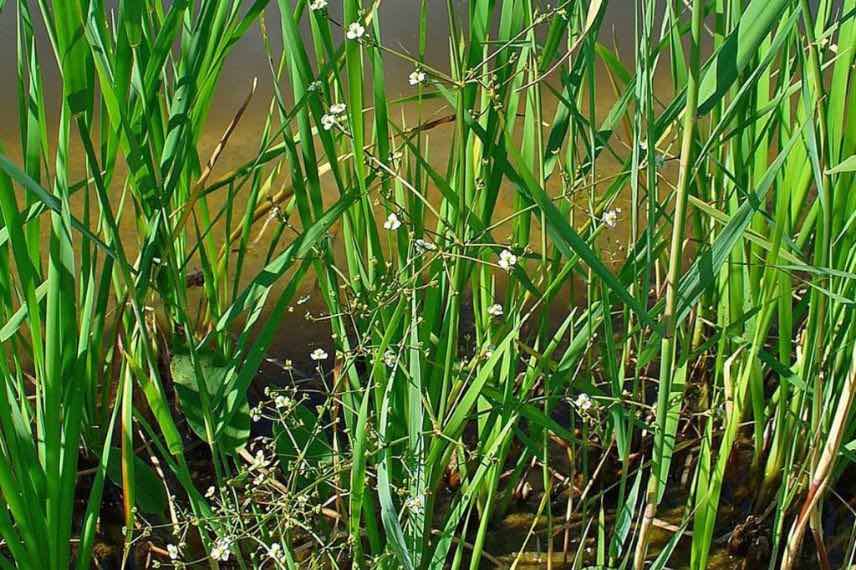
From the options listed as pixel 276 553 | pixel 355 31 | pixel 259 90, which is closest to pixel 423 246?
pixel 355 31

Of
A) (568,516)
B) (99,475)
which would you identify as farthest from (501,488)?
(99,475)

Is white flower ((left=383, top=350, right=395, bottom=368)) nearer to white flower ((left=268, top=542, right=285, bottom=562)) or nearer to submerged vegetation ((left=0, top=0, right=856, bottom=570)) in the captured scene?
submerged vegetation ((left=0, top=0, right=856, bottom=570))

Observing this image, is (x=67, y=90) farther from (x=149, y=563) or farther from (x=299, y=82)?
(x=149, y=563)

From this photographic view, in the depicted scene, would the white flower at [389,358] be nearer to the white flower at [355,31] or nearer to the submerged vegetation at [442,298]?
the submerged vegetation at [442,298]

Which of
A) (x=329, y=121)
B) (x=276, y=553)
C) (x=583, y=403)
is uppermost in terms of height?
(x=329, y=121)

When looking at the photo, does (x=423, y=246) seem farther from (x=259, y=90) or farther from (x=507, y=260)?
(x=259, y=90)

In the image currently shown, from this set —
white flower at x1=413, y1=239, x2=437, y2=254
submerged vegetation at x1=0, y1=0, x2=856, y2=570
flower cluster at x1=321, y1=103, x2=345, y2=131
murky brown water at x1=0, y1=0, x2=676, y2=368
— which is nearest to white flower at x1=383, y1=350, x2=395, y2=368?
submerged vegetation at x1=0, y1=0, x2=856, y2=570

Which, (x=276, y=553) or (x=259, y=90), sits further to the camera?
(x=259, y=90)

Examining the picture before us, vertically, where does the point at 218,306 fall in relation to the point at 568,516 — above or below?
above
